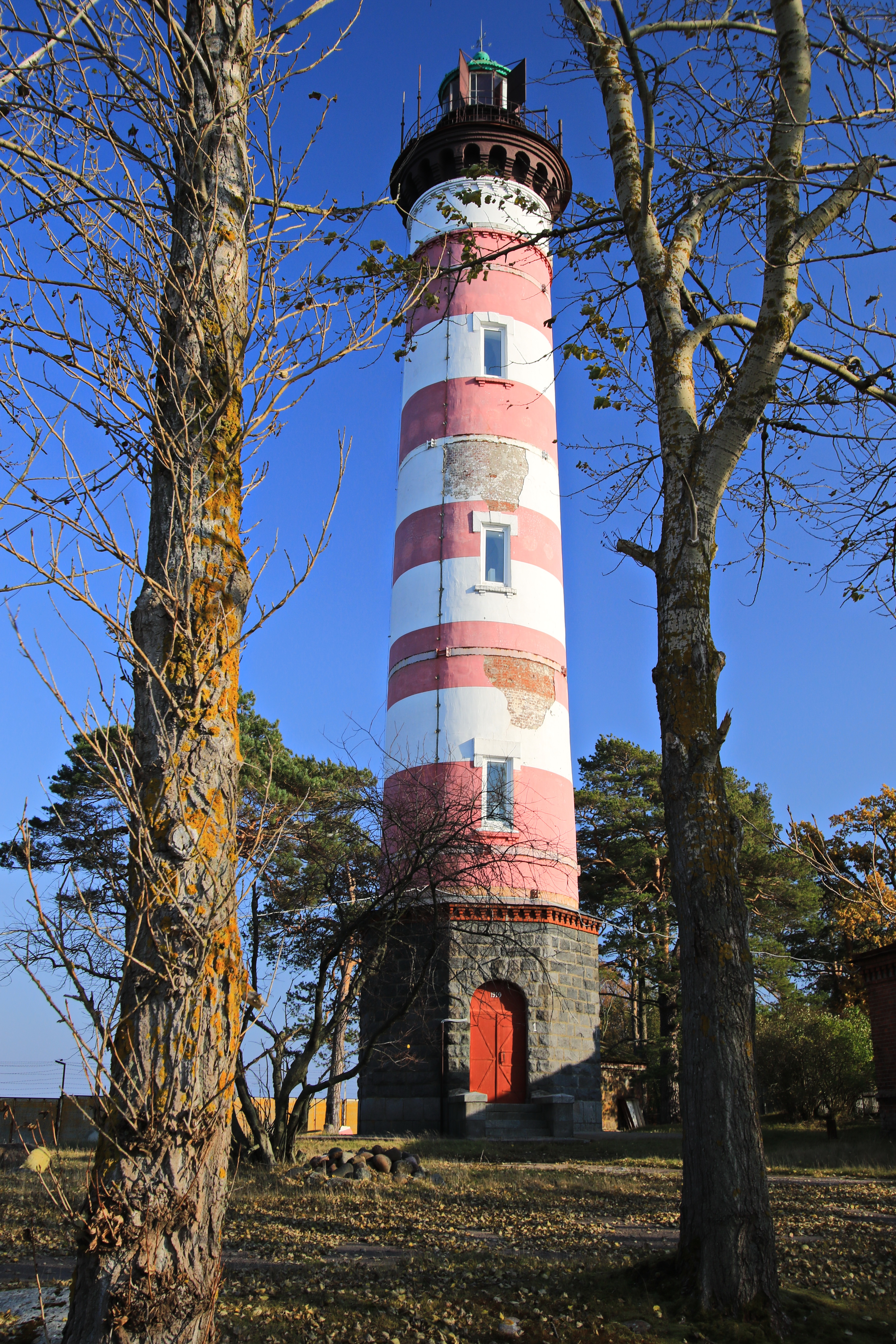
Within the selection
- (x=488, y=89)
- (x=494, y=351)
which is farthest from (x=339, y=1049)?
(x=488, y=89)

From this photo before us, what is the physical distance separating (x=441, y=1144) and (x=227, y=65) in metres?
14.8

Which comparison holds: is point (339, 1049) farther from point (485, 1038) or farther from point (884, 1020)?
point (884, 1020)

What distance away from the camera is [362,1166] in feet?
34.3

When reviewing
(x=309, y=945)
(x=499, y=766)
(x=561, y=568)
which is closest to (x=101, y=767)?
(x=309, y=945)

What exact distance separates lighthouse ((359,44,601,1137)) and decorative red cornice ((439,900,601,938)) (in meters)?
0.04

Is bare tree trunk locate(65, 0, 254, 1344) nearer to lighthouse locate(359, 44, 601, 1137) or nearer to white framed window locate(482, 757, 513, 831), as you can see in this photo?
lighthouse locate(359, 44, 601, 1137)

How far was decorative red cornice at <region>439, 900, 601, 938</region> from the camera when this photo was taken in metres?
17.6

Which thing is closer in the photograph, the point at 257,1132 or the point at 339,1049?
the point at 257,1132

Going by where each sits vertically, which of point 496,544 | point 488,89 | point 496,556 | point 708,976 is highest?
point 488,89

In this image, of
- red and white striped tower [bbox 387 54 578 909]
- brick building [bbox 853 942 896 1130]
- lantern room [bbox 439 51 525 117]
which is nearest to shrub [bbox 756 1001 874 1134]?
brick building [bbox 853 942 896 1130]

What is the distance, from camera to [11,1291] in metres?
5.41

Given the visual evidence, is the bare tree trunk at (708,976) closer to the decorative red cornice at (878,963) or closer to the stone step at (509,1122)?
the stone step at (509,1122)

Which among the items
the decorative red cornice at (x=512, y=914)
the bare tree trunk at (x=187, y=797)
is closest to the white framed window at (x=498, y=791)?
the decorative red cornice at (x=512, y=914)

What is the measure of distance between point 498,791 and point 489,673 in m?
2.54
